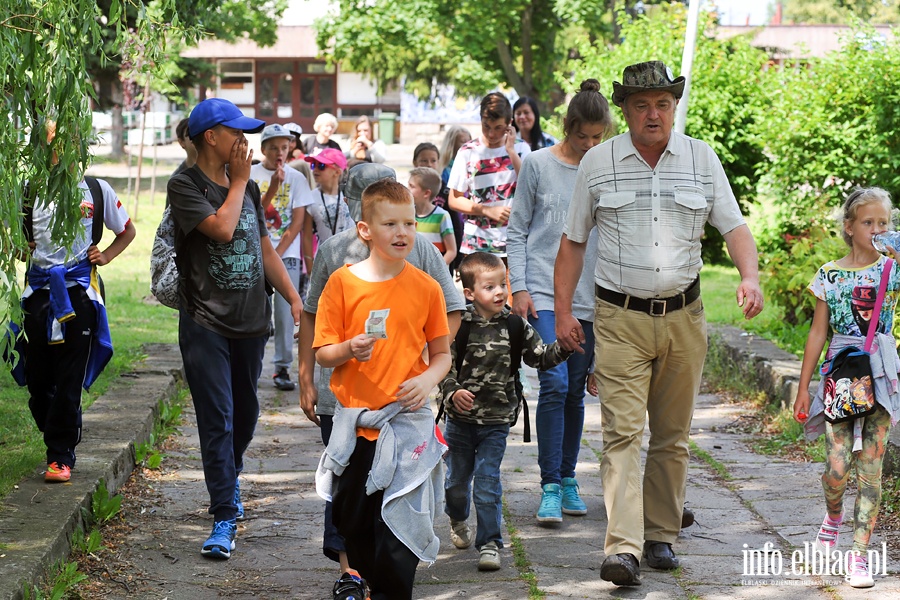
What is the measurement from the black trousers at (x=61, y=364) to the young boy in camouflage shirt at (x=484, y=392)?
184 centimetres

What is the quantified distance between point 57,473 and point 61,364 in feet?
1.74

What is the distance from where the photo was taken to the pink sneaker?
15.7 feet

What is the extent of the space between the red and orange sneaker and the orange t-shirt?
6.42ft

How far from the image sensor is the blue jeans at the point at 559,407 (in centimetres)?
575

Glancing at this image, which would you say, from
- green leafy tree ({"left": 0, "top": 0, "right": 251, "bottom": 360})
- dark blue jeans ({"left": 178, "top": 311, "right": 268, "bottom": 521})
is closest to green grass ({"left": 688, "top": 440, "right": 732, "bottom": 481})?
dark blue jeans ({"left": 178, "top": 311, "right": 268, "bottom": 521})

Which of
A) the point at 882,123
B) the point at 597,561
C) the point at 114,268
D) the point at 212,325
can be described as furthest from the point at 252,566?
the point at 114,268

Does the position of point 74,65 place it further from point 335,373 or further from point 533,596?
point 533,596

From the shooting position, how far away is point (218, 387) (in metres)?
5.26

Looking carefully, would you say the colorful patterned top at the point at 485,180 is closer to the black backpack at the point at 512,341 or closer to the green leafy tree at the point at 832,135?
the black backpack at the point at 512,341

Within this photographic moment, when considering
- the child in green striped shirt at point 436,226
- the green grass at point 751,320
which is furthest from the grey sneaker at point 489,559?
the green grass at point 751,320

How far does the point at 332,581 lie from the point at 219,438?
830mm

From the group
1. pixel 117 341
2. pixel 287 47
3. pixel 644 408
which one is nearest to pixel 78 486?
pixel 644 408

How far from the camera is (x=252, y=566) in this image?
17.1ft

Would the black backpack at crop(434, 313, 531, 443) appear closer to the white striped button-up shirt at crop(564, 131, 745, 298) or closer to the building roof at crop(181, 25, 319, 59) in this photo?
the white striped button-up shirt at crop(564, 131, 745, 298)
